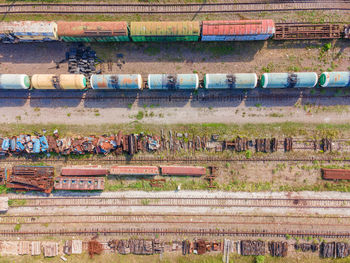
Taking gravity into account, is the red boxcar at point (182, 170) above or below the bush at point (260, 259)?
above

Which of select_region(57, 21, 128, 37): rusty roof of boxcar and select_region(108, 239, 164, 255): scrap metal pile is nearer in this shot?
select_region(57, 21, 128, 37): rusty roof of boxcar

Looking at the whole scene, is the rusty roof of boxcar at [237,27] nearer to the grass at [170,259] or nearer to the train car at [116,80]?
the train car at [116,80]

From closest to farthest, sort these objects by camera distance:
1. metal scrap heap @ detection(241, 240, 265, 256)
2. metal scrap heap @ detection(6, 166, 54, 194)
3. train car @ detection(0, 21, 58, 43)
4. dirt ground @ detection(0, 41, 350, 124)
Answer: train car @ detection(0, 21, 58, 43), metal scrap heap @ detection(6, 166, 54, 194), metal scrap heap @ detection(241, 240, 265, 256), dirt ground @ detection(0, 41, 350, 124)

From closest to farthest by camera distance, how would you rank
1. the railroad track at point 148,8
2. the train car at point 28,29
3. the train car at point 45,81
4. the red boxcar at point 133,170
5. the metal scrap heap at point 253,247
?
the train car at point 28,29 → the train car at point 45,81 → the red boxcar at point 133,170 → the metal scrap heap at point 253,247 → the railroad track at point 148,8

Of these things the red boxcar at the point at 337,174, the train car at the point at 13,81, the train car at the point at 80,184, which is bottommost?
the train car at the point at 80,184

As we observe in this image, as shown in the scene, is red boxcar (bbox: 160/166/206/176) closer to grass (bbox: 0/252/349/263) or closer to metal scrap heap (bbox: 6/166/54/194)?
grass (bbox: 0/252/349/263)

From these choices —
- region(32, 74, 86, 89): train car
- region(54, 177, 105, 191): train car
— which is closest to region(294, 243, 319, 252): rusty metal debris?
region(54, 177, 105, 191): train car

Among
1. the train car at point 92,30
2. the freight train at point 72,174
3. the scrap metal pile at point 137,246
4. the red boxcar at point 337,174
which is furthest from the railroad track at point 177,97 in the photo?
the scrap metal pile at point 137,246

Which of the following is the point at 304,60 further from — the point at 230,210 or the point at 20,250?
the point at 20,250
